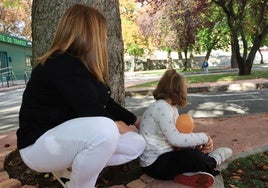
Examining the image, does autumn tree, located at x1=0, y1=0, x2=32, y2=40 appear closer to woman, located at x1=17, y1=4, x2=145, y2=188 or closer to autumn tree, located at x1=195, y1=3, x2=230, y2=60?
autumn tree, located at x1=195, y1=3, x2=230, y2=60

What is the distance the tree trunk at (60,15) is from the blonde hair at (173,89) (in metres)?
0.72

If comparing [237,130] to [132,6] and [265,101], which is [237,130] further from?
[132,6]

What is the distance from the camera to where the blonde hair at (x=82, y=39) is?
251 centimetres

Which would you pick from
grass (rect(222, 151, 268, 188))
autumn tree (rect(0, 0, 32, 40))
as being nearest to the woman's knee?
grass (rect(222, 151, 268, 188))

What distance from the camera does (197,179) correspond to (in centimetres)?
303

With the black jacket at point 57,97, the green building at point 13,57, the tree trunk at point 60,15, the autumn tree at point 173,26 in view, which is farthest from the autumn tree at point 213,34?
the black jacket at point 57,97

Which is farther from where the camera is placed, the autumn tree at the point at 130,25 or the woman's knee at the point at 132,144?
the autumn tree at the point at 130,25

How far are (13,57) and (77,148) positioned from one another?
106ft

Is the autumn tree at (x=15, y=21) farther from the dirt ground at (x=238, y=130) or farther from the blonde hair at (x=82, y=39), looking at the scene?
the blonde hair at (x=82, y=39)

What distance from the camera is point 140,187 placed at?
313 centimetres

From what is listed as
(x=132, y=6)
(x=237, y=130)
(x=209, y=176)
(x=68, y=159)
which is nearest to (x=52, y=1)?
(x=68, y=159)

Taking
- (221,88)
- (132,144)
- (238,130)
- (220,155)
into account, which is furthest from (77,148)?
(221,88)

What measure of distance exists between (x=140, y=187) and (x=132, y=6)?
Answer: 38.0 meters

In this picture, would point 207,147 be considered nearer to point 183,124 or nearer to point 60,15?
point 183,124
